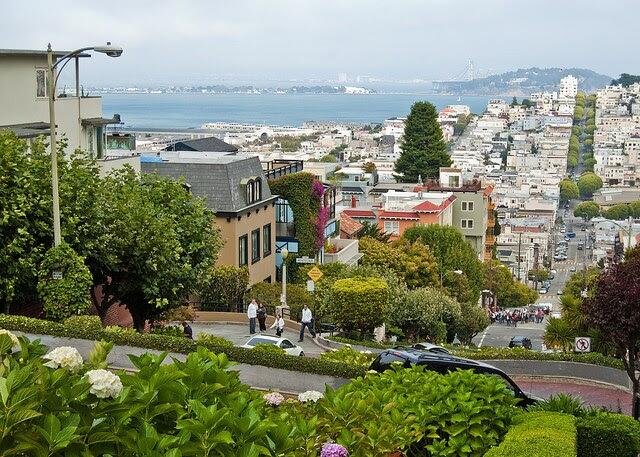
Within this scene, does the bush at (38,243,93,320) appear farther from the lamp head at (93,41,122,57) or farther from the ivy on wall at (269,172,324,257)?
the ivy on wall at (269,172,324,257)

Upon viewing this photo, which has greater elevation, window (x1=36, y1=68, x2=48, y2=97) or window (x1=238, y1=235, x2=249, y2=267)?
window (x1=36, y1=68, x2=48, y2=97)

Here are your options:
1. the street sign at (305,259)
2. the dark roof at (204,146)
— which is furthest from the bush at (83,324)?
the dark roof at (204,146)

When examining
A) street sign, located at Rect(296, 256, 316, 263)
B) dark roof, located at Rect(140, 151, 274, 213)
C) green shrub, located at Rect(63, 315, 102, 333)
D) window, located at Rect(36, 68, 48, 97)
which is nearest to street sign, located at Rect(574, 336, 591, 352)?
green shrub, located at Rect(63, 315, 102, 333)

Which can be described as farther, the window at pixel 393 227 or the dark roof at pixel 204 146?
the window at pixel 393 227

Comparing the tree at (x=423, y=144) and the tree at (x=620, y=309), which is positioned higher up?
the tree at (x=620, y=309)

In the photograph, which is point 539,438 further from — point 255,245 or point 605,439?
point 255,245

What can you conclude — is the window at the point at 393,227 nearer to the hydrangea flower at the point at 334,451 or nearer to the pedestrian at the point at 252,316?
the pedestrian at the point at 252,316
